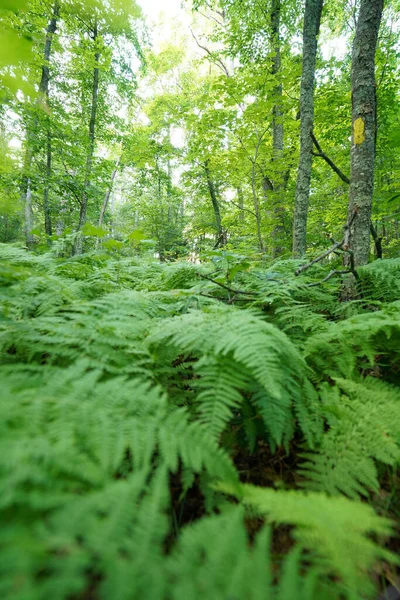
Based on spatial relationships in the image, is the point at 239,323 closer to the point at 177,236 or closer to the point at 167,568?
the point at 167,568

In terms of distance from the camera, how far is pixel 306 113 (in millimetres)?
4500

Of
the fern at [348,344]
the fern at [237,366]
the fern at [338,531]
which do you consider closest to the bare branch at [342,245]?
the fern at [348,344]

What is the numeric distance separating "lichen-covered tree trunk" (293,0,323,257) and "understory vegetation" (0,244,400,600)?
3168 mm

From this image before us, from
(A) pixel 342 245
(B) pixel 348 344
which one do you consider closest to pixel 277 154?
(A) pixel 342 245

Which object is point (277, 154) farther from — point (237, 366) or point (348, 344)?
point (237, 366)

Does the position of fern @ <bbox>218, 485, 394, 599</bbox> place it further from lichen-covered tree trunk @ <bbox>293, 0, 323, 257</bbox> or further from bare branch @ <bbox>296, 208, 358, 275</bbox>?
lichen-covered tree trunk @ <bbox>293, 0, 323, 257</bbox>

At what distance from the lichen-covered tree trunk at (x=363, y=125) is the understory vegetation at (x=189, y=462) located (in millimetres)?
1505

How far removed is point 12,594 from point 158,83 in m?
21.7

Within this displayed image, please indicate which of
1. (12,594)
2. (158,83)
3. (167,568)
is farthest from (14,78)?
(158,83)

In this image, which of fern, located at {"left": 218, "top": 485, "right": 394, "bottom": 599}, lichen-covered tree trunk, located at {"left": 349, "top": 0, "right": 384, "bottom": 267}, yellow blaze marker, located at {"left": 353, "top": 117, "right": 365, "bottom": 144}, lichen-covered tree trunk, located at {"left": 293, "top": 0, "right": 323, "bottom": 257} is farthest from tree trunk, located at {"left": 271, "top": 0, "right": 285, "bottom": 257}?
fern, located at {"left": 218, "top": 485, "right": 394, "bottom": 599}

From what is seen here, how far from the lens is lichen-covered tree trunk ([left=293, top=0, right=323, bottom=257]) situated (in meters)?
4.51

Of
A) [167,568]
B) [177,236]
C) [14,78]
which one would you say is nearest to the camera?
[167,568]

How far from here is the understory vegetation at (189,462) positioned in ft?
1.90

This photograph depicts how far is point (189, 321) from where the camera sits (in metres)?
1.53
